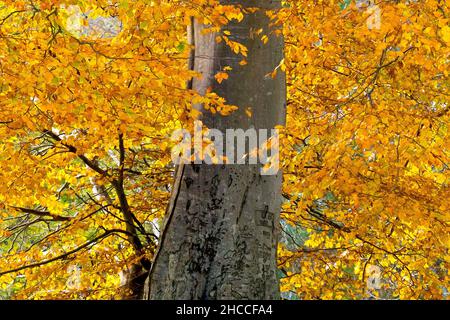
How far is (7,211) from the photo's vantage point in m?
7.39

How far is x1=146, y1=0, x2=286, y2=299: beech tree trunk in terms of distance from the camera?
15.3 feet

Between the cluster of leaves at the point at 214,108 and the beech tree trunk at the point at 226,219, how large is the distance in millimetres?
198

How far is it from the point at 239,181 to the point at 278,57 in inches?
47.6

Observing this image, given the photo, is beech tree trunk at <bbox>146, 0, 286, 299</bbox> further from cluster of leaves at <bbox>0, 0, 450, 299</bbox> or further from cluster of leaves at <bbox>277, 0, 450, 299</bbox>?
cluster of leaves at <bbox>277, 0, 450, 299</bbox>

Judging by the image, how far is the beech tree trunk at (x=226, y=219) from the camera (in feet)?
15.3

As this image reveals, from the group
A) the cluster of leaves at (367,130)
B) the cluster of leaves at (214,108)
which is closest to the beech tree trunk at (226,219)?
the cluster of leaves at (214,108)

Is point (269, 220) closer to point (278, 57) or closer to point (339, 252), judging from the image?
point (278, 57)

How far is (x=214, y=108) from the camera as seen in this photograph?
492 cm

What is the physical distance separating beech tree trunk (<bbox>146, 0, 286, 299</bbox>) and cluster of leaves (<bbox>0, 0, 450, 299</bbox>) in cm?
20

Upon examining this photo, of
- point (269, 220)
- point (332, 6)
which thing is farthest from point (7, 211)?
point (332, 6)

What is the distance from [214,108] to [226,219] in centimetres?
Answer: 89

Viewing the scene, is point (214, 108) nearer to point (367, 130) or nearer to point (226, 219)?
→ point (226, 219)

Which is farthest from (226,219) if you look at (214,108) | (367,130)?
(367,130)
